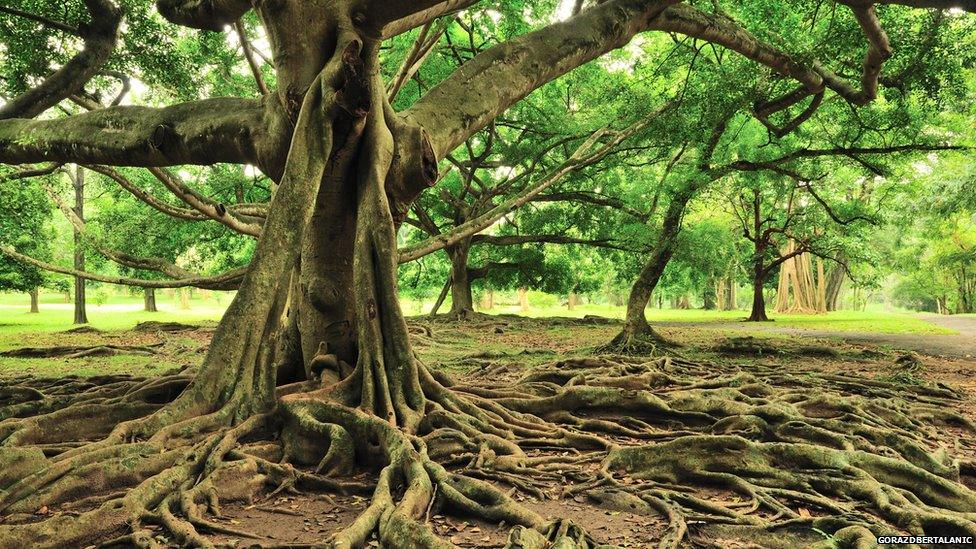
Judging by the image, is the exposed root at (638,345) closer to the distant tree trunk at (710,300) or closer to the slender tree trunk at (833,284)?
the slender tree trunk at (833,284)

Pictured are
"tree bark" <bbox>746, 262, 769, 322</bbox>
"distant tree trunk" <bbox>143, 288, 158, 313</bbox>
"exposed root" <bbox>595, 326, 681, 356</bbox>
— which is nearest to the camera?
"exposed root" <bbox>595, 326, 681, 356</bbox>

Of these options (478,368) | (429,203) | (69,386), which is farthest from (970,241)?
(69,386)

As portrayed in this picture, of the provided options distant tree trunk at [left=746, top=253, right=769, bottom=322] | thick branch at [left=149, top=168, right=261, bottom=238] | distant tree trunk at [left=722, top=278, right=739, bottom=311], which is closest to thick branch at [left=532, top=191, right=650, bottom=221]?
distant tree trunk at [left=746, top=253, right=769, bottom=322]

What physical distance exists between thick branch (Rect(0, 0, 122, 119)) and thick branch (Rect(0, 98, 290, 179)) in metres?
0.92

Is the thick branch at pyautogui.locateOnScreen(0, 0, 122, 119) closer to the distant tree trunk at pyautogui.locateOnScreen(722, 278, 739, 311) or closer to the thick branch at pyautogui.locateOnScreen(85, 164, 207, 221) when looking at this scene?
the thick branch at pyautogui.locateOnScreen(85, 164, 207, 221)

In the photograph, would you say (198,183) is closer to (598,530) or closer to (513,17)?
(513,17)

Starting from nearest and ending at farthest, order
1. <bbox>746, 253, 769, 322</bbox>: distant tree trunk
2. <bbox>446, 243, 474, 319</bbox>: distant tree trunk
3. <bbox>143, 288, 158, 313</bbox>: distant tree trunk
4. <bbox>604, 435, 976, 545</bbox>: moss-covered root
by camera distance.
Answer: <bbox>604, 435, 976, 545</bbox>: moss-covered root < <bbox>446, 243, 474, 319</bbox>: distant tree trunk < <bbox>746, 253, 769, 322</bbox>: distant tree trunk < <bbox>143, 288, 158, 313</bbox>: distant tree trunk

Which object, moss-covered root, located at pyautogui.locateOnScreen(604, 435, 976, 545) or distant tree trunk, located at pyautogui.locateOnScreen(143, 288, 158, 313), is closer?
moss-covered root, located at pyautogui.locateOnScreen(604, 435, 976, 545)

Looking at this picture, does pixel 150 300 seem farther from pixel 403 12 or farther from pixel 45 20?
pixel 403 12

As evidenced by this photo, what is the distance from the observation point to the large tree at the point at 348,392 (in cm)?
354

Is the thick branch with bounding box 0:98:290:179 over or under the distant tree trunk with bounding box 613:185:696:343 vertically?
over

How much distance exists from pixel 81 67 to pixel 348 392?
5292mm

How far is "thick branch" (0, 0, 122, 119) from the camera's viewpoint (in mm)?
6863

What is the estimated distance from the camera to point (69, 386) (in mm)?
6691
